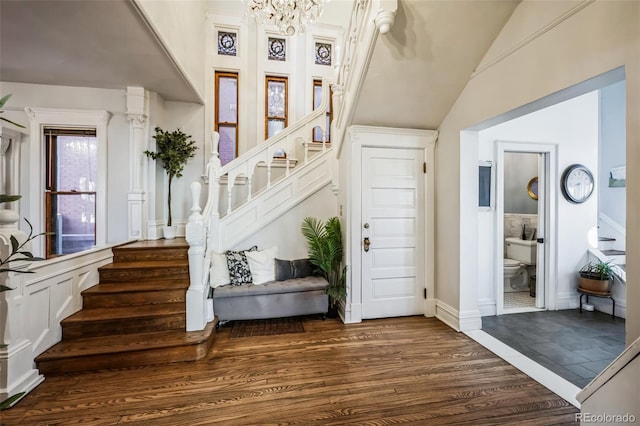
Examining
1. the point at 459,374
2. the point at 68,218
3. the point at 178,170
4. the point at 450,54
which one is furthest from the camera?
the point at 178,170

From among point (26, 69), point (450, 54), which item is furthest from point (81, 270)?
point (450, 54)

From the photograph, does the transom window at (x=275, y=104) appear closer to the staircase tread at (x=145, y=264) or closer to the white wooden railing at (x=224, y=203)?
the white wooden railing at (x=224, y=203)

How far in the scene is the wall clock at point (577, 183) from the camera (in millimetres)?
3533

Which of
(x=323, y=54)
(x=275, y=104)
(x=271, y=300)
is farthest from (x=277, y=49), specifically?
(x=271, y=300)

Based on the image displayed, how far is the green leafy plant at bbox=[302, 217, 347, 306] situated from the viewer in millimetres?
3242

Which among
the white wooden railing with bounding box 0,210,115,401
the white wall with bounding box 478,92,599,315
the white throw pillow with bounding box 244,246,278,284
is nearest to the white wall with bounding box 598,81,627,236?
the white wall with bounding box 478,92,599,315

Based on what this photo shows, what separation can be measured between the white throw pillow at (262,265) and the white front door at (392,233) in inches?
44.3

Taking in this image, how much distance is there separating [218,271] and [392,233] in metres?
2.18

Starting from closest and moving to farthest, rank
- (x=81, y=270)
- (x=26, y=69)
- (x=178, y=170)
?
1. (x=81, y=270)
2. (x=26, y=69)
3. (x=178, y=170)

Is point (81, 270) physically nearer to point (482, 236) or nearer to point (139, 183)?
point (139, 183)

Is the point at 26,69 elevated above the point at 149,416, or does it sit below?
above

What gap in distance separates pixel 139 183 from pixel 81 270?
5.06ft

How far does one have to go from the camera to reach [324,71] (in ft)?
17.2

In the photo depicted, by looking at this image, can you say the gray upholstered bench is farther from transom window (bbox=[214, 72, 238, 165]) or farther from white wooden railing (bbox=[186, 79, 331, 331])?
transom window (bbox=[214, 72, 238, 165])
